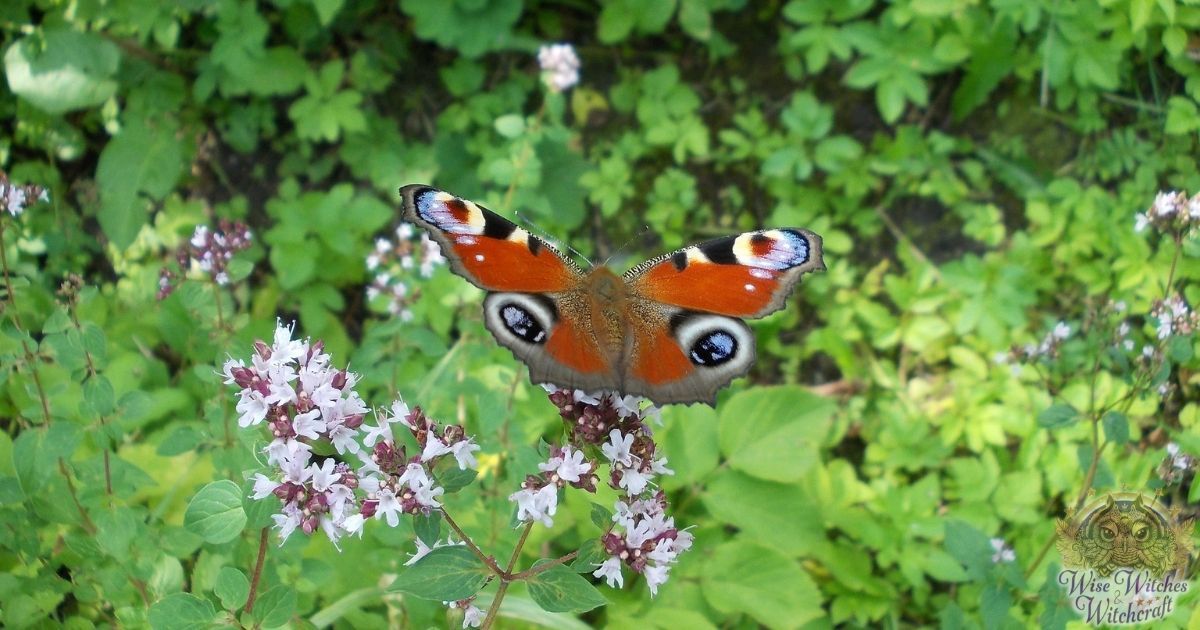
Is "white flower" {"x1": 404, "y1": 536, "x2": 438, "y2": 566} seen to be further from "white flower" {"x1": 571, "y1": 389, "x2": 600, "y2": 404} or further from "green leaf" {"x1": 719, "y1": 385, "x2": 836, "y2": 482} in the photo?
"green leaf" {"x1": 719, "y1": 385, "x2": 836, "y2": 482}

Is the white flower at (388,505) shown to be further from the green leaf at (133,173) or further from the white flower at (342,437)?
the green leaf at (133,173)

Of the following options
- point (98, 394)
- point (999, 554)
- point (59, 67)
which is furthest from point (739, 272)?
point (59, 67)

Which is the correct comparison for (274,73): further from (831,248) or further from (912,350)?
(912,350)

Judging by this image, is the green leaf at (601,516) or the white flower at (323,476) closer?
the white flower at (323,476)

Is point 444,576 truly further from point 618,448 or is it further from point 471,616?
point 618,448

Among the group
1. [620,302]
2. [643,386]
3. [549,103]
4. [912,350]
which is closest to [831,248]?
[912,350]

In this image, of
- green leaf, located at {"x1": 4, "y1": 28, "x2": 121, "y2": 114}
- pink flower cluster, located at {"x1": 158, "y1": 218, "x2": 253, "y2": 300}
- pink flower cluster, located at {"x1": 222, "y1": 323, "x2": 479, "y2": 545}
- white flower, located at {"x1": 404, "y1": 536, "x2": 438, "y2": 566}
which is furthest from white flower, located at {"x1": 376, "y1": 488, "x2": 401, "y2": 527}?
green leaf, located at {"x1": 4, "y1": 28, "x2": 121, "y2": 114}

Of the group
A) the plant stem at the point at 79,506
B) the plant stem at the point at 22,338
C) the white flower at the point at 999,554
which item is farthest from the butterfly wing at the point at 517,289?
the white flower at the point at 999,554
